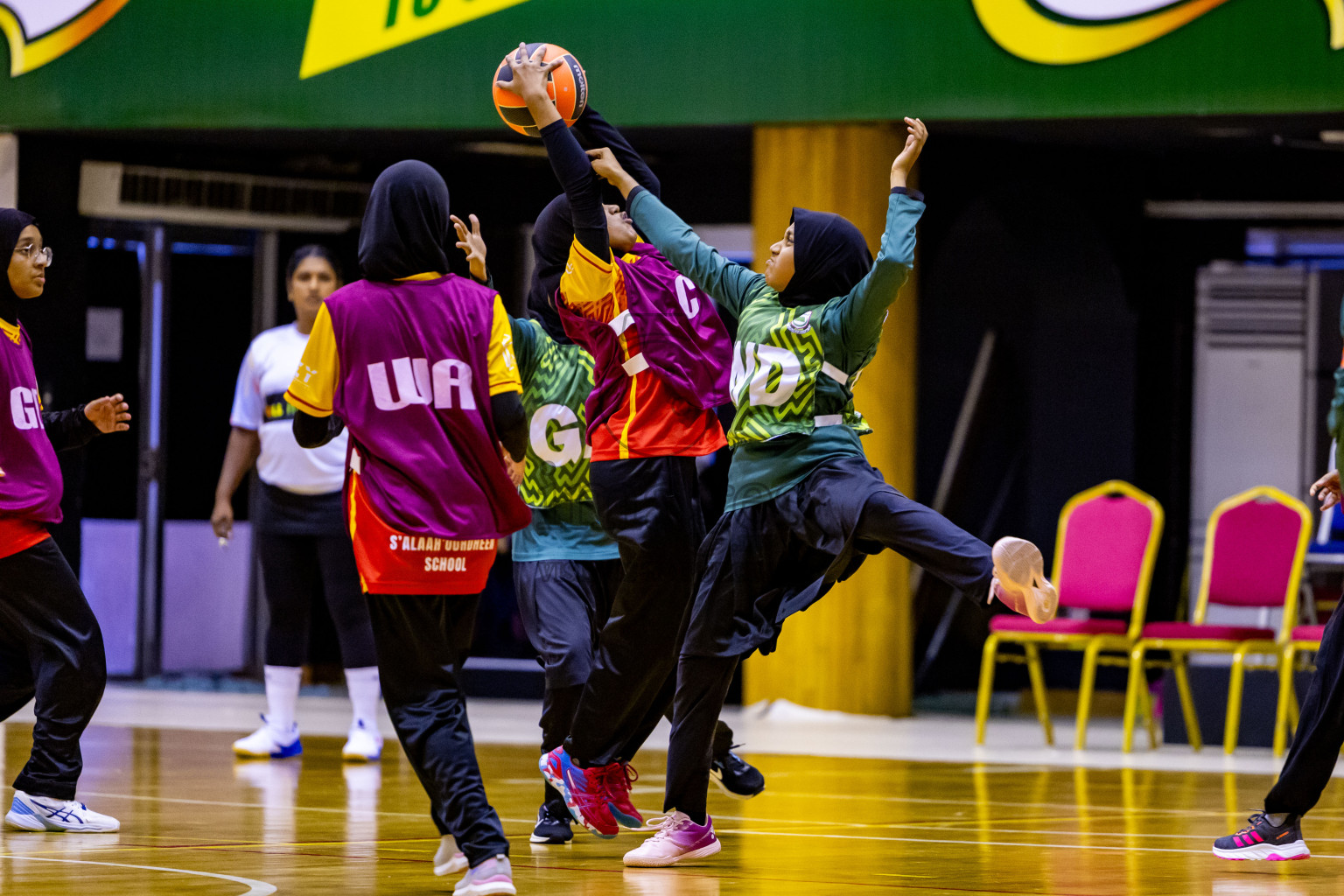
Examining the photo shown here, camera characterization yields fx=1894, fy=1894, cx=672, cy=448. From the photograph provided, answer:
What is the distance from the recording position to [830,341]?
4238 mm

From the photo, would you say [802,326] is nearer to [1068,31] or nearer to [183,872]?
[183,872]

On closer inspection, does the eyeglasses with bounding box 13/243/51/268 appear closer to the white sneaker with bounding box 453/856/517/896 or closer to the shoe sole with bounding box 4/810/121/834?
the shoe sole with bounding box 4/810/121/834

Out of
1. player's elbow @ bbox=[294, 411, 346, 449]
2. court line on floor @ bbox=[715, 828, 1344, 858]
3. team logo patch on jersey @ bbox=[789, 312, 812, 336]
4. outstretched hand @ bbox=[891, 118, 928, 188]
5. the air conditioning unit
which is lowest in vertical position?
court line on floor @ bbox=[715, 828, 1344, 858]

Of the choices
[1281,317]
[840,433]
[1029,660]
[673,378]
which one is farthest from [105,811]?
[1281,317]

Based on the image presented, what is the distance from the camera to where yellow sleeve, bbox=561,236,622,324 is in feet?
14.6

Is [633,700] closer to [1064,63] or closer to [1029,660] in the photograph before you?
[1029,660]

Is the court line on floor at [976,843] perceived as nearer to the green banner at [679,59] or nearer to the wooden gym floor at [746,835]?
the wooden gym floor at [746,835]

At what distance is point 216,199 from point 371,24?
1.93 m

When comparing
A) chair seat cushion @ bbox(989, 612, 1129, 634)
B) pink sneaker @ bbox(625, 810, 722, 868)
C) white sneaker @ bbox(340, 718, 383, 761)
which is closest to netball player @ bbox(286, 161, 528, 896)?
pink sneaker @ bbox(625, 810, 722, 868)

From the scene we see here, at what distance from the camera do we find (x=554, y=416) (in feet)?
16.3

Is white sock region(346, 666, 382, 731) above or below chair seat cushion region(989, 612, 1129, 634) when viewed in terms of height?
below

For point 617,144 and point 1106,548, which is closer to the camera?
point 617,144

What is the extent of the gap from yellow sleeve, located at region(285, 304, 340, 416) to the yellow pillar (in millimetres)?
5093

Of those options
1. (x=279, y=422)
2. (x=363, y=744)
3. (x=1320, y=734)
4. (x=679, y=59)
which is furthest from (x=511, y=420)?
(x=679, y=59)
